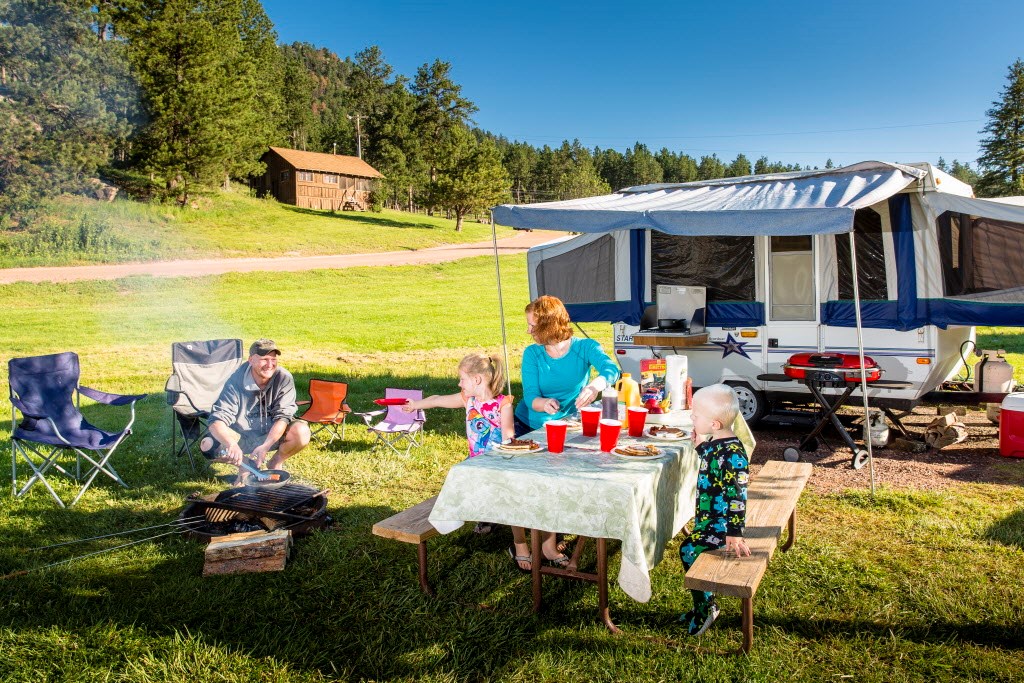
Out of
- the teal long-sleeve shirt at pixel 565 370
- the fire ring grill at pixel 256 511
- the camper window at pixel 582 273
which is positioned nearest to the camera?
the teal long-sleeve shirt at pixel 565 370

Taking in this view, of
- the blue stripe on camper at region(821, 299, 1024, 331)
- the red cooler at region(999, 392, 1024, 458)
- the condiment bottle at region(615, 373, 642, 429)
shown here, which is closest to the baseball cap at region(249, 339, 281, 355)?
the condiment bottle at region(615, 373, 642, 429)

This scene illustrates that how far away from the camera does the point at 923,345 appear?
231 inches

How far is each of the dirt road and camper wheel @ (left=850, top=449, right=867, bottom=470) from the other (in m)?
17.5

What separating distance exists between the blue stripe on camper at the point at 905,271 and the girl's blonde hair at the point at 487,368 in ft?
12.6

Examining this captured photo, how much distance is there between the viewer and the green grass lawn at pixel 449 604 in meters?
2.69

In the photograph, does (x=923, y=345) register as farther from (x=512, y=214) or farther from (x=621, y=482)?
(x=621, y=482)

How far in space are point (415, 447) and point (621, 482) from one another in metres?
3.37

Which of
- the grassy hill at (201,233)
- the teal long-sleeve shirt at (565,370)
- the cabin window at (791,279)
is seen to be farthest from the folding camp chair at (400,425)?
the grassy hill at (201,233)

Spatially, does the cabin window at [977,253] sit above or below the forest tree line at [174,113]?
below

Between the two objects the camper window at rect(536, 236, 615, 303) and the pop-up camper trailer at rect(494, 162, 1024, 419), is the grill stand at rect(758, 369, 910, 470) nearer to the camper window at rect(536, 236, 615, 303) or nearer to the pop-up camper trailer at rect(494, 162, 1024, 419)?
the pop-up camper trailer at rect(494, 162, 1024, 419)

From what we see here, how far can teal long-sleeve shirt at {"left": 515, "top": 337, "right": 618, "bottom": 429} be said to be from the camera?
3.72 m

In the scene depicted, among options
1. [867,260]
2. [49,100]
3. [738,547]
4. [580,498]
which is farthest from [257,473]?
[49,100]

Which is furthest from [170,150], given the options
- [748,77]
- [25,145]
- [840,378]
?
[840,378]

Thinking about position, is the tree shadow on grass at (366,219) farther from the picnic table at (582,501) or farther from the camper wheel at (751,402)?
the picnic table at (582,501)
